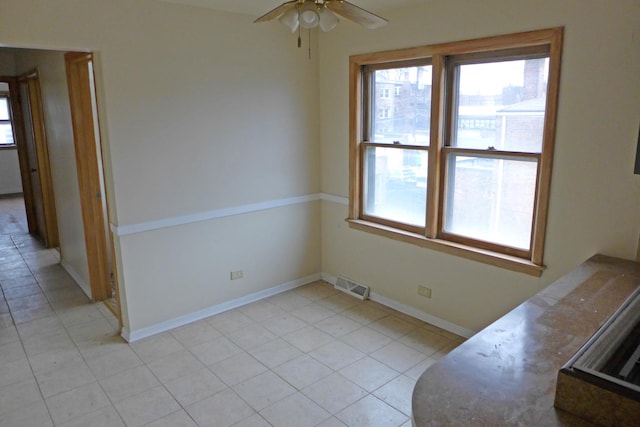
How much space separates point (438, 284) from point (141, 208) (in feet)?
7.97

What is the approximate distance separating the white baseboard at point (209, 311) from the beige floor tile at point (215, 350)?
0.42 meters

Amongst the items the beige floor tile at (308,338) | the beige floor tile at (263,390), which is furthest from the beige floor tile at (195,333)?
the beige floor tile at (263,390)

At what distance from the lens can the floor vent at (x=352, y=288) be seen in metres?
4.30

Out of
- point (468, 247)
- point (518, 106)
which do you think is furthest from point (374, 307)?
point (518, 106)

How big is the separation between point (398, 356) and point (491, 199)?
134 cm

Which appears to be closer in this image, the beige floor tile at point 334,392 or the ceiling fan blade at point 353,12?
the ceiling fan blade at point 353,12

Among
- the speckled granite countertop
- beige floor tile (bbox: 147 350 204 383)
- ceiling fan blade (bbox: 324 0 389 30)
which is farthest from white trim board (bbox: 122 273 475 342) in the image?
ceiling fan blade (bbox: 324 0 389 30)

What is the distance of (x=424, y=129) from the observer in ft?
12.0

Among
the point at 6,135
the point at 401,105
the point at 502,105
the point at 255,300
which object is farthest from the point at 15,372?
the point at 6,135

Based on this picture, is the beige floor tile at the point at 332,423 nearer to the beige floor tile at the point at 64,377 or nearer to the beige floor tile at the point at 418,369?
the beige floor tile at the point at 418,369

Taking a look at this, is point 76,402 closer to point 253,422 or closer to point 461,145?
point 253,422

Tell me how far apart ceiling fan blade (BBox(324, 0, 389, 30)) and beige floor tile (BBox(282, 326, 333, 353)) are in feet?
7.63

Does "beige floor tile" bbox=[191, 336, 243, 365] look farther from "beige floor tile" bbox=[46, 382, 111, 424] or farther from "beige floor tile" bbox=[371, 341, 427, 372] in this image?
"beige floor tile" bbox=[371, 341, 427, 372]

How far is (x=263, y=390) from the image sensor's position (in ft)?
9.62
